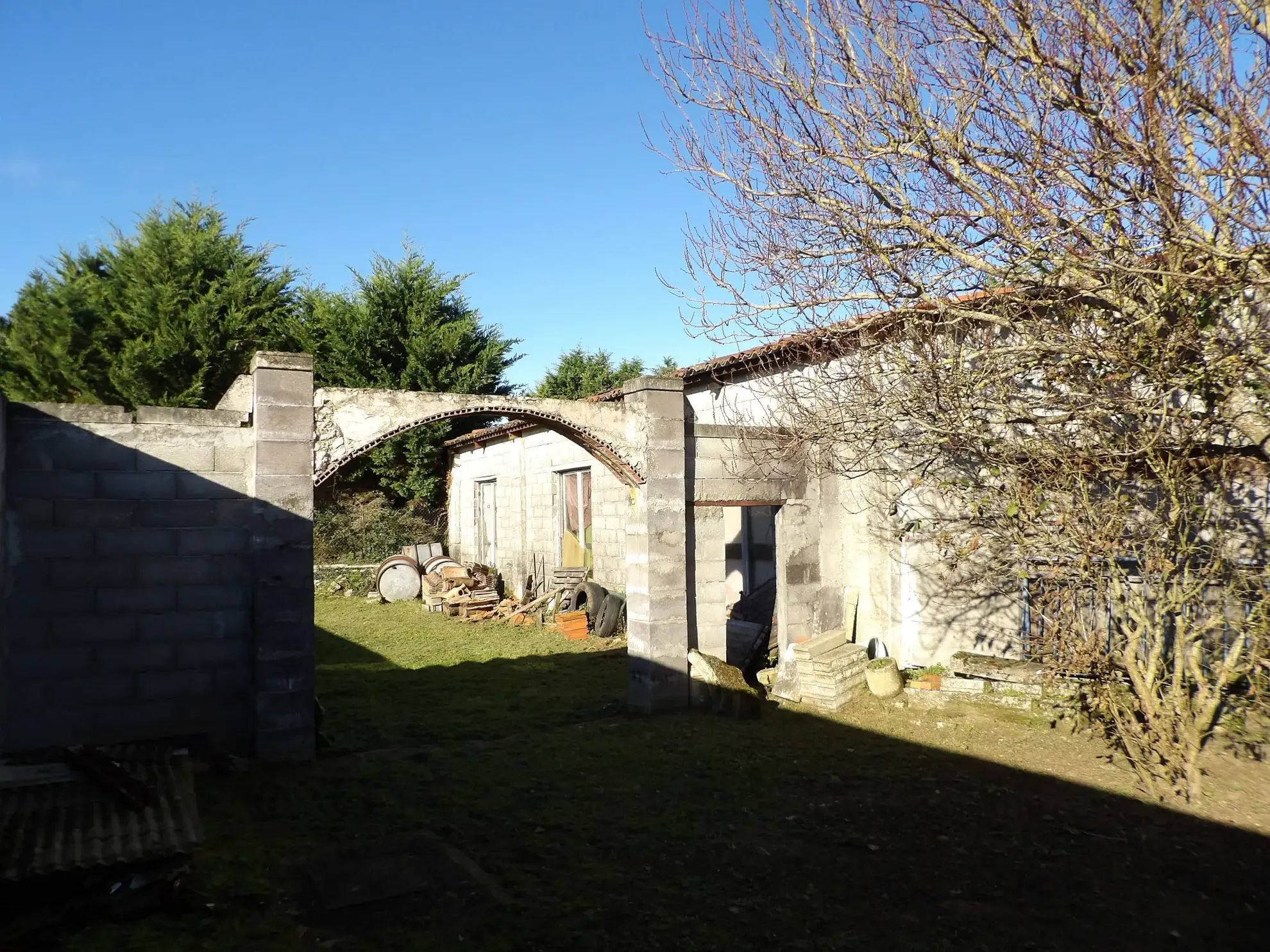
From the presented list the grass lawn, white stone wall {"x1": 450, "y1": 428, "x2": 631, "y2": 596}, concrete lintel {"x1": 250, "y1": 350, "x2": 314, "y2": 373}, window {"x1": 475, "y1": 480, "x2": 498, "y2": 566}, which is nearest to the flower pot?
the grass lawn

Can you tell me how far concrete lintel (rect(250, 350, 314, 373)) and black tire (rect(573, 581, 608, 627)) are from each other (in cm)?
783

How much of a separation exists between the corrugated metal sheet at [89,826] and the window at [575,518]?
10638 mm

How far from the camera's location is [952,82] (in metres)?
5.95

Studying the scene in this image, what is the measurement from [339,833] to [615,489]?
8.97m

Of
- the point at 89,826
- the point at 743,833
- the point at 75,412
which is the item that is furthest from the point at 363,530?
the point at 743,833

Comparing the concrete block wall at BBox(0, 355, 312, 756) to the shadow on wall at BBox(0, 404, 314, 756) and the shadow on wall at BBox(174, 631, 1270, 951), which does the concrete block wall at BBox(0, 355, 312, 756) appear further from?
the shadow on wall at BBox(174, 631, 1270, 951)

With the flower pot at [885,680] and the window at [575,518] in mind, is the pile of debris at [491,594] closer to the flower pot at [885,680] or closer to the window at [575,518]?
the window at [575,518]

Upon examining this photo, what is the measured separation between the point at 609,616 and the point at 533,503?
14.4 feet

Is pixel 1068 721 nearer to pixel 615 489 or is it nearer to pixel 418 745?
pixel 418 745

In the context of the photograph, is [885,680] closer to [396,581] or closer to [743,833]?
[743,833]

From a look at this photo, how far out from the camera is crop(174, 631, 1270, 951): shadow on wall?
4.47 metres

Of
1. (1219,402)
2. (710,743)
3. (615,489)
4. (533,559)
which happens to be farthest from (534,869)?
(533,559)

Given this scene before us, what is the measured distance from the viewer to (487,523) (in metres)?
20.3

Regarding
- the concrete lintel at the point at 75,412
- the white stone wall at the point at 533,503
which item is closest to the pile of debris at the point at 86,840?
the concrete lintel at the point at 75,412
